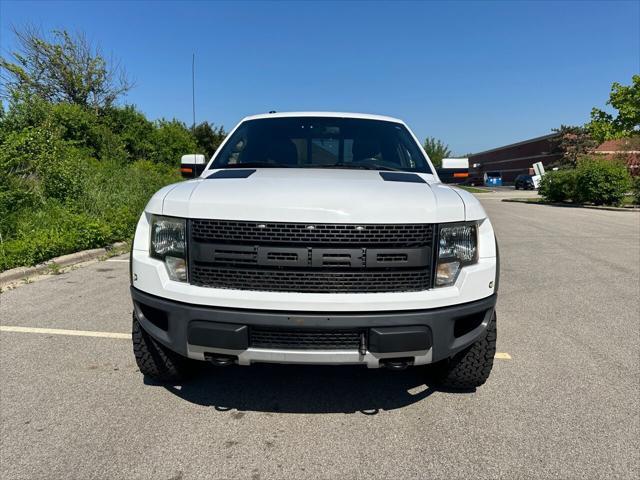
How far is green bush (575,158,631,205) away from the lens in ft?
69.7

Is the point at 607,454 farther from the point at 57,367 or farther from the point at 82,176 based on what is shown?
the point at 82,176

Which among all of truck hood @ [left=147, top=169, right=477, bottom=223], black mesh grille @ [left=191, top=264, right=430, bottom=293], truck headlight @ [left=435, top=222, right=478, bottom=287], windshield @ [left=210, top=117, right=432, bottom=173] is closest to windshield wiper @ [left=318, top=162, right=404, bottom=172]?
windshield @ [left=210, top=117, right=432, bottom=173]

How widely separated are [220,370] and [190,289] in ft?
3.92

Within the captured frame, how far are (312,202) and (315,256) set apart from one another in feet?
0.91

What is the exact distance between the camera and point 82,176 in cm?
974

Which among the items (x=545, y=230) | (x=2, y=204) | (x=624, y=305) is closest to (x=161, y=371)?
(x=624, y=305)

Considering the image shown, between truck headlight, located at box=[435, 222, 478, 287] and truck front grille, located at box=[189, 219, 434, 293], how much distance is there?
0.24ft

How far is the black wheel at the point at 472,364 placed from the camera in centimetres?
275

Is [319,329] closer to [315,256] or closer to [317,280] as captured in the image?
[317,280]

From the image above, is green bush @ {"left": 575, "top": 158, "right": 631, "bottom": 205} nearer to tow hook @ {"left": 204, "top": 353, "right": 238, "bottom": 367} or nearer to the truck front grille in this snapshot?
the truck front grille

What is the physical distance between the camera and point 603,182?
2150 centimetres

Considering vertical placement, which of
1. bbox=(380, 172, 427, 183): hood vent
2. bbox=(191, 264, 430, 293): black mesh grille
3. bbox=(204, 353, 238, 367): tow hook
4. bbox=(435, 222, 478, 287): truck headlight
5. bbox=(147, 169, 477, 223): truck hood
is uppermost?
bbox=(380, 172, 427, 183): hood vent

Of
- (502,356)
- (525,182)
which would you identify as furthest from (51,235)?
(525,182)

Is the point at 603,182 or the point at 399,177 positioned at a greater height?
the point at 603,182
